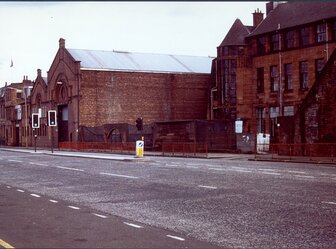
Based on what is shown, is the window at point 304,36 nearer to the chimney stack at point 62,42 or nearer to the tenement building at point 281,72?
the tenement building at point 281,72

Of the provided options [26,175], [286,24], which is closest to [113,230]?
[26,175]

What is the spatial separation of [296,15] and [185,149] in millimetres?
17427

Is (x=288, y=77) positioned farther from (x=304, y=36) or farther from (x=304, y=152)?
(x=304, y=152)

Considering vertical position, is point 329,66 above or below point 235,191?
above

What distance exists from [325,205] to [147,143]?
4730 cm

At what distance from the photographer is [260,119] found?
177ft

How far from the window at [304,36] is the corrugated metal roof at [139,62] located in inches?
1235

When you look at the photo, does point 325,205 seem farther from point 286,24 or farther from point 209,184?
point 286,24

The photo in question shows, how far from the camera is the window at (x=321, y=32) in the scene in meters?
47.3

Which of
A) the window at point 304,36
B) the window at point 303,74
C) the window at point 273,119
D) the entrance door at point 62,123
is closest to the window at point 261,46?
the window at point 304,36

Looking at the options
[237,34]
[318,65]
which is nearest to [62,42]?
[237,34]

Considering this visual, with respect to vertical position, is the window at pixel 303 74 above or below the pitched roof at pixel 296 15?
below

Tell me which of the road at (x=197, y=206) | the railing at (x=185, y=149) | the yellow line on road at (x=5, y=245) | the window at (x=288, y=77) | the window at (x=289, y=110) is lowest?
the road at (x=197, y=206)

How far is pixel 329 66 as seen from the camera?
3975cm
